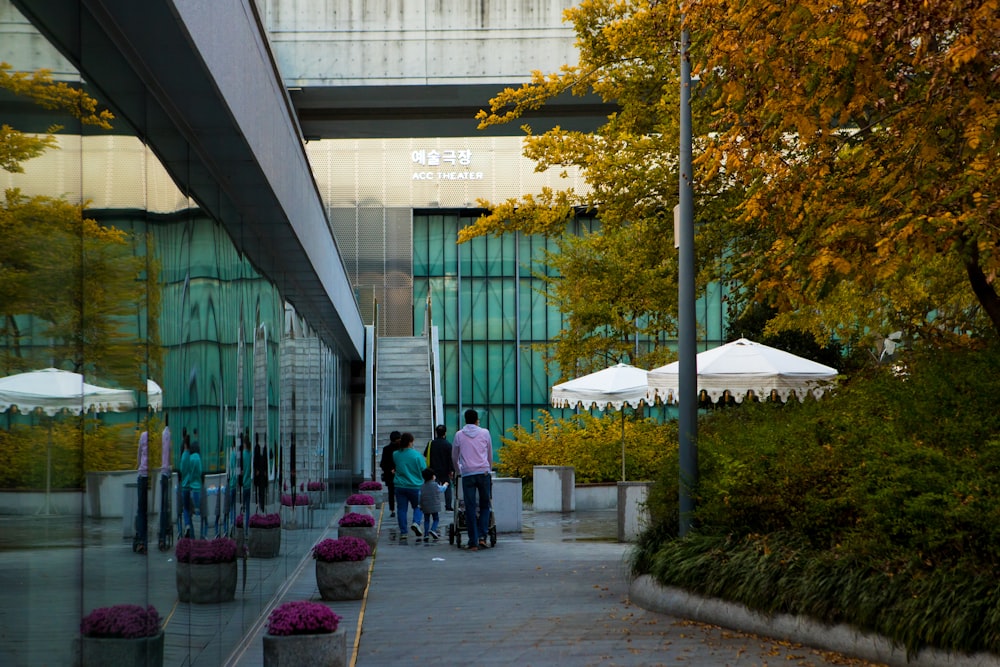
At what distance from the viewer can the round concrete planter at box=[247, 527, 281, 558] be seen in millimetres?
10114

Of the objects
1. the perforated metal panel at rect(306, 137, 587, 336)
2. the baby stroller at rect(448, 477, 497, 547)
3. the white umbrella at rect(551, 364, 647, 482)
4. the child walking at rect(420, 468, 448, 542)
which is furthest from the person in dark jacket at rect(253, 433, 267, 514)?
the perforated metal panel at rect(306, 137, 587, 336)

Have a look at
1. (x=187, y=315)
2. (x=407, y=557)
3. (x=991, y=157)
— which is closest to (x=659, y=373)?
(x=407, y=557)

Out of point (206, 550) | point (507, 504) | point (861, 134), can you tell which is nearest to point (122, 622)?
point (206, 550)

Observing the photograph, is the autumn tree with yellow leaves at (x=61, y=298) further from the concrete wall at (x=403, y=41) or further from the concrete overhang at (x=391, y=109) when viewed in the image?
the concrete overhang at (x=391, y=109)

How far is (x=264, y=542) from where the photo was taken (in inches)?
434

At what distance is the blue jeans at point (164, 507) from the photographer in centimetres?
606

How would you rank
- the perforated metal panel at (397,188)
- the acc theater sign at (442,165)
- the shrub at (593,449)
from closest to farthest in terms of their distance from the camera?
the shrub at (593,449) < the perforated metal panel at (397,188) < the acc theater sign at (442,165)

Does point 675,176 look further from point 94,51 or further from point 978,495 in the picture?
point 94,51

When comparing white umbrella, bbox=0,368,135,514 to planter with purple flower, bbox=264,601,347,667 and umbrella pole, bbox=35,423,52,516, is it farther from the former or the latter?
planter with purple flower, bbox=264,601,347,667

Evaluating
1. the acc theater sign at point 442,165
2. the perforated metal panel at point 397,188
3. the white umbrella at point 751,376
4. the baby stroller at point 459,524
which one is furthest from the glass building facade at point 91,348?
the acc theater sign at point 442,165

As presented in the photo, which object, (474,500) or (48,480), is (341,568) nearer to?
(474,500)

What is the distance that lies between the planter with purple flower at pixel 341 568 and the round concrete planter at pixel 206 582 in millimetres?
3405

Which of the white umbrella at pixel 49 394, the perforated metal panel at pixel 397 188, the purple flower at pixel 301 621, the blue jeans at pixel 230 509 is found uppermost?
the perforated metal panel at pixel 397 188

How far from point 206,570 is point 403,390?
28.1m
